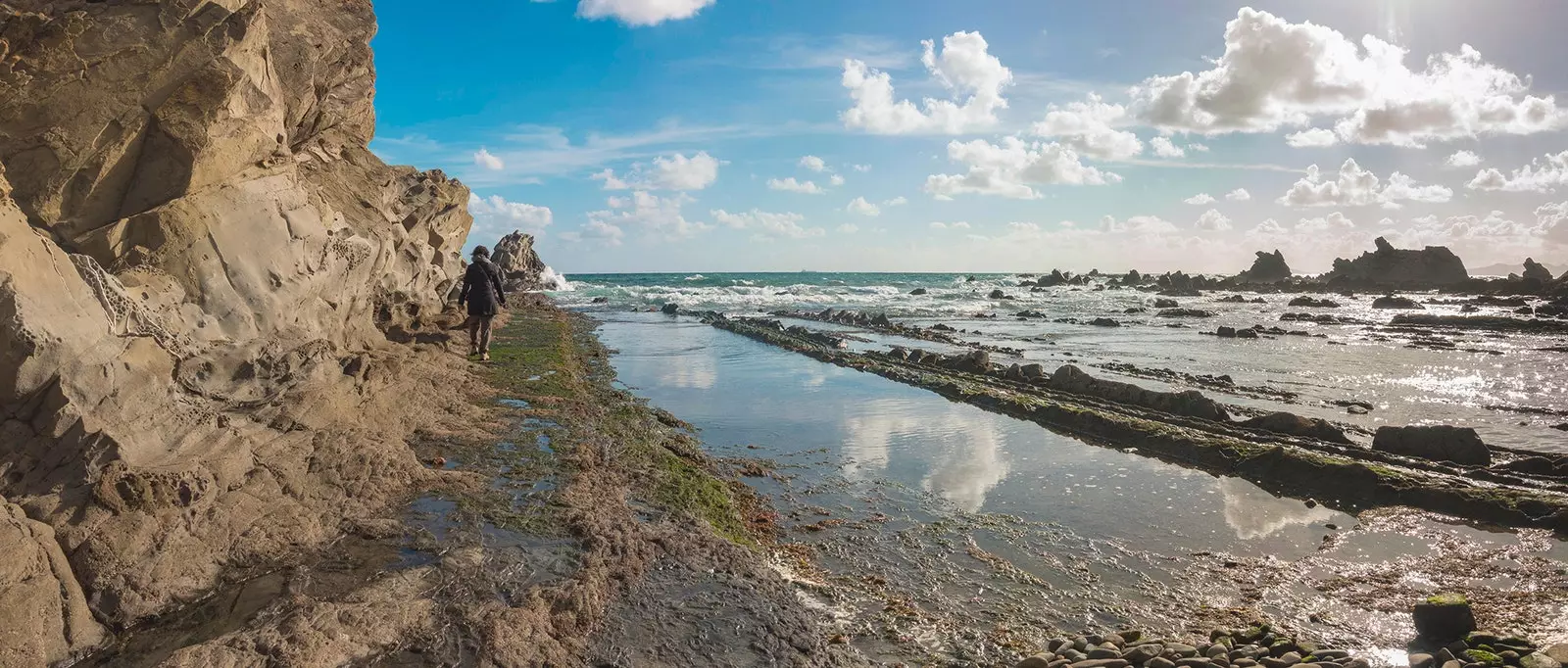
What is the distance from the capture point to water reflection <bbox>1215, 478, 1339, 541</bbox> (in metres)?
7.74

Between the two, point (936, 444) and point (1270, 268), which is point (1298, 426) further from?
point (1270, 268)

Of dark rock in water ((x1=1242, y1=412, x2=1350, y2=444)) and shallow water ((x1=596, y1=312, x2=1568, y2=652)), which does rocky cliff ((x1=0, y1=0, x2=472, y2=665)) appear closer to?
shallow water ((x1=596, y1=312, x2=1568, y2=652))

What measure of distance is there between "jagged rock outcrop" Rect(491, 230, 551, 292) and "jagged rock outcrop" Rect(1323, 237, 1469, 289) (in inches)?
3282

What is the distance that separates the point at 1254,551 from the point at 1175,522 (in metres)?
0.89

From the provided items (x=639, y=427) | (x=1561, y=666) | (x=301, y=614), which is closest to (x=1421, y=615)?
(x=1561, y=666)

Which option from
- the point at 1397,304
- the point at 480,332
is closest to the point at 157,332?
the point at 480,332

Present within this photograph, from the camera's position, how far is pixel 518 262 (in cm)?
6681

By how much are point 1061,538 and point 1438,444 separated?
7192 millimetres

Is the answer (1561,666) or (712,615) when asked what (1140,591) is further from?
(712,615)

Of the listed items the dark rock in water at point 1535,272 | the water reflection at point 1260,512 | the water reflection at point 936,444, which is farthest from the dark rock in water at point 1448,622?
the dark rock in water at point 1535,272

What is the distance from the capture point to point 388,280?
1405 cm

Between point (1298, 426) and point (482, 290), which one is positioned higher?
point (482, 290)

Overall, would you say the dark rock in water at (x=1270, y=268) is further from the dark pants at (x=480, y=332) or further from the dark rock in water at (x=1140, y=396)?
the dark pants at (x=480, y=332)

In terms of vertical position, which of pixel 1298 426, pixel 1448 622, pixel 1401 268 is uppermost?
pixel 1401 268
